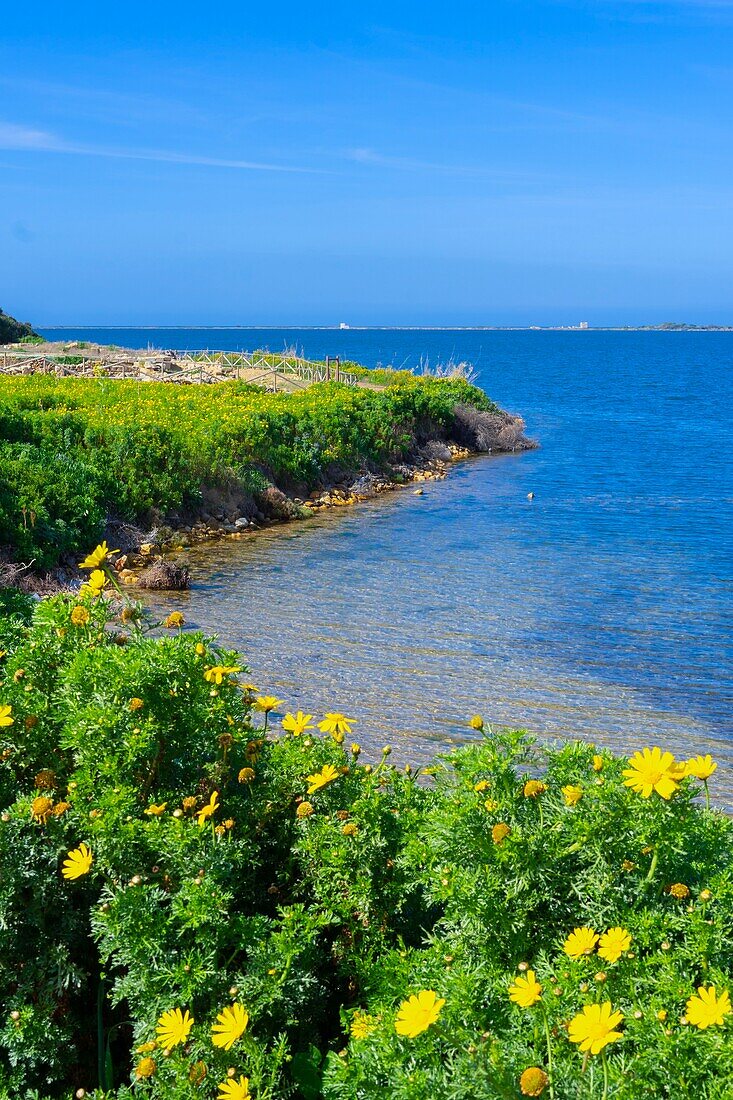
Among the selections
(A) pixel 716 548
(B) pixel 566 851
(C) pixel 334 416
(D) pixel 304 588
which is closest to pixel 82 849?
(B) pixel 566 851

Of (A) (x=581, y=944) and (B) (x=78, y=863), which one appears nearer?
(A) (x=581, y=944)

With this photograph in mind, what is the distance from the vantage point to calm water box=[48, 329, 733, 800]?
10.6 meters

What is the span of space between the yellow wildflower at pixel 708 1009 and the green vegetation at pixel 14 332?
5875 centimetres

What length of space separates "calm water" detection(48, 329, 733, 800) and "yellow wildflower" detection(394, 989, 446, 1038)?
6657mm

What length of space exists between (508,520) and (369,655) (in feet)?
35.9

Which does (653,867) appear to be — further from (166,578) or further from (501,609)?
(166,578)

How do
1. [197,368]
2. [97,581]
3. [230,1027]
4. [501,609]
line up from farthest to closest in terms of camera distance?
1. [197,368]
2. [501,609]
3. [97,581]
4. [230,1027]

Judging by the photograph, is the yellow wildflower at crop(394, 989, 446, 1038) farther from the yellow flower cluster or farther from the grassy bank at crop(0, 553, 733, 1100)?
the yellow flower cluster

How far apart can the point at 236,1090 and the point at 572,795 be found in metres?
1.35

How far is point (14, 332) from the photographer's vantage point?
6147 cm

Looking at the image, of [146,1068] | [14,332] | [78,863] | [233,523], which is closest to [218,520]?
[233,523]

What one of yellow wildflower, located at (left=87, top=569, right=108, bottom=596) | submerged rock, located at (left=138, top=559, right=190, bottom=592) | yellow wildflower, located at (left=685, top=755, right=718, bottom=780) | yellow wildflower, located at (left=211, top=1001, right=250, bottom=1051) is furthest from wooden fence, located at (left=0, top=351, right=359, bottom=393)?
yellow wildflower, located at (left=211, top=1001, right=250, bottom=1051)

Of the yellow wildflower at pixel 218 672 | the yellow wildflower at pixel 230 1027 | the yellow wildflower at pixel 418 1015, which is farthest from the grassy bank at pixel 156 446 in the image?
the yellow wildflower at pixel 418 1015

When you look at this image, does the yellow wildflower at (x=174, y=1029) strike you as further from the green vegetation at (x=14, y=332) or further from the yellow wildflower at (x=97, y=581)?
the green vegetation at (x=14, y=332)
